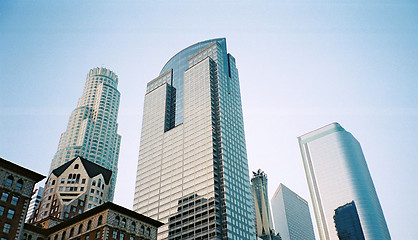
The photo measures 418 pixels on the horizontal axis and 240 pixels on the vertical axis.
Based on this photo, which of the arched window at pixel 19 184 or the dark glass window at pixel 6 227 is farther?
the arched window at pixel 19 184

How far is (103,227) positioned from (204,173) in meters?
88.1

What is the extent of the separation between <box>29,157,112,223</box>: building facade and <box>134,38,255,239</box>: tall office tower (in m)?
40.8

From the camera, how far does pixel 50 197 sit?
13012 centimetres

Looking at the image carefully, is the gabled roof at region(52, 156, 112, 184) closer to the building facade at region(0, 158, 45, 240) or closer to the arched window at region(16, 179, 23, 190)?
the building facade at region(0, 158, 45, 240)

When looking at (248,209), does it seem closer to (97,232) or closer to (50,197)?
(50,197)

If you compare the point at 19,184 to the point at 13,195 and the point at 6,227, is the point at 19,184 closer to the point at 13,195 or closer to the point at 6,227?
the point at 13,195

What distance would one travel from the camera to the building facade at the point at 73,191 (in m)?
124

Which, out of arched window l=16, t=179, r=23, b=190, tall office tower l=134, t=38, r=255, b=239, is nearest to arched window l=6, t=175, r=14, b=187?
arched window l=16, t=179, r=23, b=190

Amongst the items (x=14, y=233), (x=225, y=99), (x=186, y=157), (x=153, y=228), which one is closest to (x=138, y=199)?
(x=186, y=157)

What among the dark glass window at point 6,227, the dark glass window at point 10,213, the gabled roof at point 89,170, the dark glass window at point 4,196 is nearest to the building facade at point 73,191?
the gabled roof at point 89,170

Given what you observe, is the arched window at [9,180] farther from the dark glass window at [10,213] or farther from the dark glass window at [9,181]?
the dark glass window at [10,213]

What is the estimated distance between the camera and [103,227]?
79.6 m

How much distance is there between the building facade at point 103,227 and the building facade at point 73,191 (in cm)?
3212

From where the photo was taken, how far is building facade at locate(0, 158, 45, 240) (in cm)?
7356
